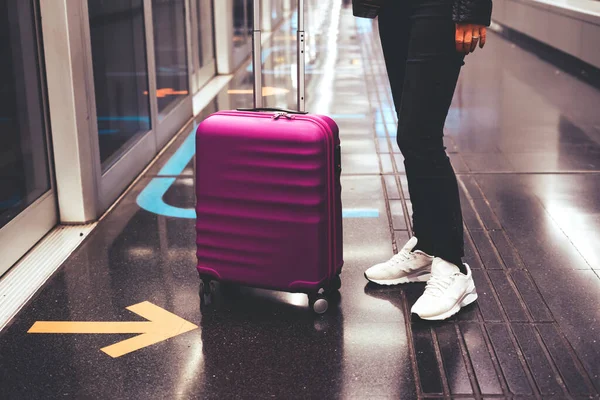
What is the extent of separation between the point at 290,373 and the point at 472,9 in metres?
1.25

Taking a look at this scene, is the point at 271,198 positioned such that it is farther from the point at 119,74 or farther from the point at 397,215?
the point at 119,74

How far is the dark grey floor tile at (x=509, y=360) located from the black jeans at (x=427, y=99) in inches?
12.9

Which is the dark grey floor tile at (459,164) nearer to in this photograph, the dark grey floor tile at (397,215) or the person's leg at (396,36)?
the dark grey floor tile at (397,215)

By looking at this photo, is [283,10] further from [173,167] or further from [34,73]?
[34,73]

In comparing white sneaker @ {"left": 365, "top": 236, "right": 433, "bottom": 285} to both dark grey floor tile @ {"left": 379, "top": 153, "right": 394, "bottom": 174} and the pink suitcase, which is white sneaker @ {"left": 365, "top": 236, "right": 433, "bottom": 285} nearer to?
the pink suitcase

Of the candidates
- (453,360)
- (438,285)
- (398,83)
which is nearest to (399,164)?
(398,83)

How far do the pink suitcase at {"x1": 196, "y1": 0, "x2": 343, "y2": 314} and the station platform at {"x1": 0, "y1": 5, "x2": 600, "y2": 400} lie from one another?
18 cm

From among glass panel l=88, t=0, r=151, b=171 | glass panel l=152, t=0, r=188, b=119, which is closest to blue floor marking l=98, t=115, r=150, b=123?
glass panel l=88, t=0, r=151, b=171

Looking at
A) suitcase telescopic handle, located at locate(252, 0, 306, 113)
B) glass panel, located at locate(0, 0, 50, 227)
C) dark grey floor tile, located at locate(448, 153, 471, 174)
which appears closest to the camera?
suitcase telescopic handle, located at locate(252, 0, 306, 113)

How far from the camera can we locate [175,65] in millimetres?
5898

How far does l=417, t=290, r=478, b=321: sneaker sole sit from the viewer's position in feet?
8.80

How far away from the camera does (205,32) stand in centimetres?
820

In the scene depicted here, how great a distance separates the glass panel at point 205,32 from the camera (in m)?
7.95

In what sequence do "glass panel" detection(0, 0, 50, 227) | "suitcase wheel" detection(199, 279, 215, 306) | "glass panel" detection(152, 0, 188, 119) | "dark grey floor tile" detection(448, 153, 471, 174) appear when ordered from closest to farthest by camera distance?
"suitcase wheel" detection(199, 279, 215, 306)
"glass panel" detection(0, 0, 50, 227)
"dark grey floor tile" detection(448, 153, 471, 174)
"glass panel" detection(152, 0, 188, 119)
